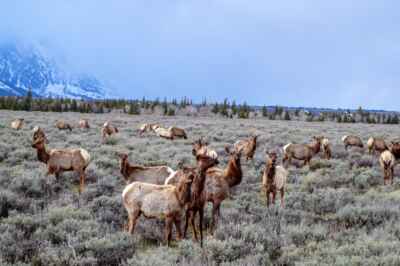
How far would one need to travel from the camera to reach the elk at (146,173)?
10.1 meters

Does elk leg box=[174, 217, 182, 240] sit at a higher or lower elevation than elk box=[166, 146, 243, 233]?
lower

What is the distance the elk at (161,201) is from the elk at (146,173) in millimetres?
2297

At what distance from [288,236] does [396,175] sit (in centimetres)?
908

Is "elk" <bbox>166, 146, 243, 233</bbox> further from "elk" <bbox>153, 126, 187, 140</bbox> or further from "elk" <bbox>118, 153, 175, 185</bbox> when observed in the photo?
"elk" <bbox>153, 126, 187, 140</bbox>

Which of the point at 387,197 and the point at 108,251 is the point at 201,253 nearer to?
the point at 108,251

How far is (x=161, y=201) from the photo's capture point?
739 centimetres

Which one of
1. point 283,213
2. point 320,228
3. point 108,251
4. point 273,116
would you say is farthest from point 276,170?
point 273,116

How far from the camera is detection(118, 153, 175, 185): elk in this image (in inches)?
398

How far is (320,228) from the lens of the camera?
8.12 meters

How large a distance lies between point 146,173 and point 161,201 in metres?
2.91

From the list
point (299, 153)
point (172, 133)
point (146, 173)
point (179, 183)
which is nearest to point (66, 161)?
point (146, 173)

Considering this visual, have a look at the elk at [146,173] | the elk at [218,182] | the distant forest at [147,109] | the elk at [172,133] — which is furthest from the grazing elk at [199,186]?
the distant forest at [147,109]

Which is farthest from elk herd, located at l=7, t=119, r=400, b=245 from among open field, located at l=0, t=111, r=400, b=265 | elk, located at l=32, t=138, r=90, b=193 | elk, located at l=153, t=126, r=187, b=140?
elk, located at l=153, t=126, r=187, b=140

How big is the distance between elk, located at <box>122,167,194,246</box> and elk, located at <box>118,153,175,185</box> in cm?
230
